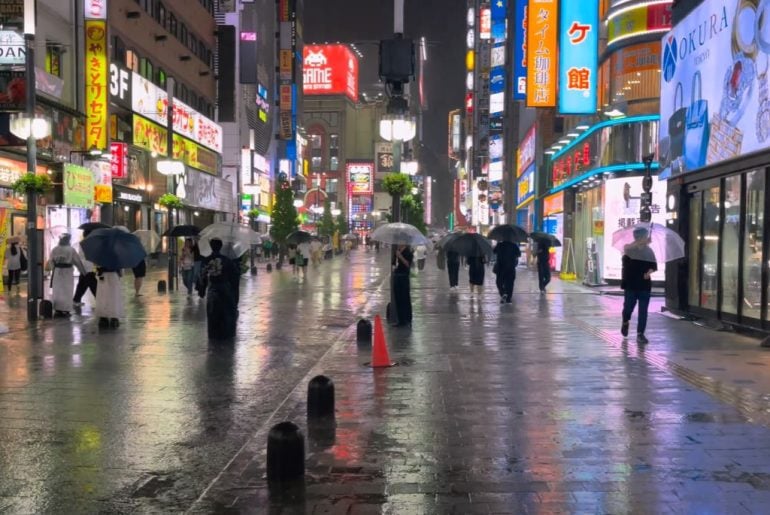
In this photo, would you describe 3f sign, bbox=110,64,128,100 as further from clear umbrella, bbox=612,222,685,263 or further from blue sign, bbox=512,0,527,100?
clear umbrella, bbox=612,222,685,263

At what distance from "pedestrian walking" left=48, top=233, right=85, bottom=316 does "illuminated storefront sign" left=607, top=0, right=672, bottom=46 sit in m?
20.2

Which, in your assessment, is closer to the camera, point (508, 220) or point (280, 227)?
point (280, 227)

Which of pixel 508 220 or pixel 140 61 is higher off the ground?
pixel 140 61

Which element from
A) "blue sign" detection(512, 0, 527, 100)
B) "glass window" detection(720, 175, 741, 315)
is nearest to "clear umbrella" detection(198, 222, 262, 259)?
"glass window" detection(720, 175, 741, 315)

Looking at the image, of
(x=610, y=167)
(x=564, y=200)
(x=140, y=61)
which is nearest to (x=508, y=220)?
(x=564, y=200)

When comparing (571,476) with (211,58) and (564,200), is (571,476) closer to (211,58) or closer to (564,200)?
(564,200)

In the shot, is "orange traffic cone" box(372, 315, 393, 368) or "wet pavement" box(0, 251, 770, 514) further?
"orange traffic cone" box(372, 315, 393, 368)

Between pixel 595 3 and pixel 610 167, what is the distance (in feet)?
25.9

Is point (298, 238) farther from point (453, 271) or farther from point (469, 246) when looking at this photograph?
point (469, 246)

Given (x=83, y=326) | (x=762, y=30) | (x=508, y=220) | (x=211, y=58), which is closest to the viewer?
(x=762, y=30)

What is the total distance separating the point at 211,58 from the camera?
5584 cm

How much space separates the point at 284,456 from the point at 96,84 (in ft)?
A: 96.1

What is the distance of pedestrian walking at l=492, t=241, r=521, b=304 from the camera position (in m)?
20.6

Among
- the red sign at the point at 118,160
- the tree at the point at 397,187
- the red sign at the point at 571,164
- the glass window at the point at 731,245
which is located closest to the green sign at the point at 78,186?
the red sign at the point at 118,160
